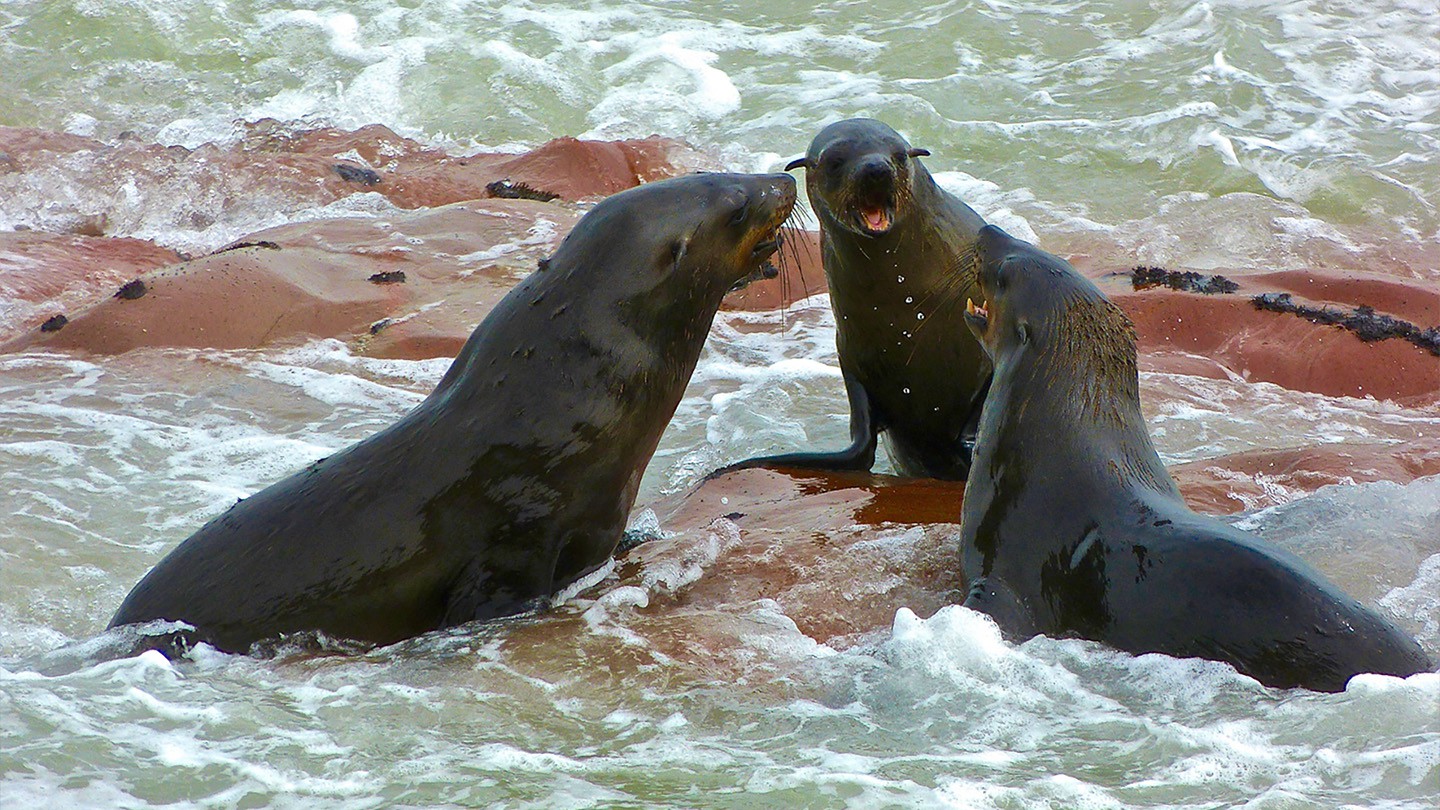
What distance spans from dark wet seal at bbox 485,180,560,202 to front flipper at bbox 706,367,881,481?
5.98 m

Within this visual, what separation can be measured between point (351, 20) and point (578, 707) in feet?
55.5

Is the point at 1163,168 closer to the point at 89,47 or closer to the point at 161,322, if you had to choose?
the point at 161,322

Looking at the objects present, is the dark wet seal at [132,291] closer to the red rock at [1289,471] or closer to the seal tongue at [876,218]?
the seal tongue at [876,218]

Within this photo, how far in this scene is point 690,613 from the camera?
505cm

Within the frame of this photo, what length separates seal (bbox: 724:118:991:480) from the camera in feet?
21.9

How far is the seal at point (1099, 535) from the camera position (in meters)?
4.21

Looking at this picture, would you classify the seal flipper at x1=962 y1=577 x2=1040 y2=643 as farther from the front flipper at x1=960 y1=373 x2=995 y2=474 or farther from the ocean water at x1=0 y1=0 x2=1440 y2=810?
the front flipper at x1=960 y1=373 x2=995 y2=474

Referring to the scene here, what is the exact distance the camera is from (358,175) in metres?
13.2

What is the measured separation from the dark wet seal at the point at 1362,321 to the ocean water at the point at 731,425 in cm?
81

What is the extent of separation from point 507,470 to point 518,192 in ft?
25.8

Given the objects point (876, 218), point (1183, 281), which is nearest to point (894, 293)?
point (876, 218)

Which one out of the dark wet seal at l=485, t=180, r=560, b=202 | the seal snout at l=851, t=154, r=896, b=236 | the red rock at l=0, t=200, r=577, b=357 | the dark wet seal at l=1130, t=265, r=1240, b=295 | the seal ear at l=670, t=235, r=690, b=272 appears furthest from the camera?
the dark wet seal at l=485, t=180, r=560, b=202

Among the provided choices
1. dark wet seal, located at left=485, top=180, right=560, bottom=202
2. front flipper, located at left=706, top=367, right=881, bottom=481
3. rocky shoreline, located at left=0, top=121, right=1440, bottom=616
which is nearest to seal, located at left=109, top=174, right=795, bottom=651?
rocky shoreline, located at left=0, top=121, right=1440, bottom=616

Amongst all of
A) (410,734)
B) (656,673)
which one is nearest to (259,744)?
(410,734)
